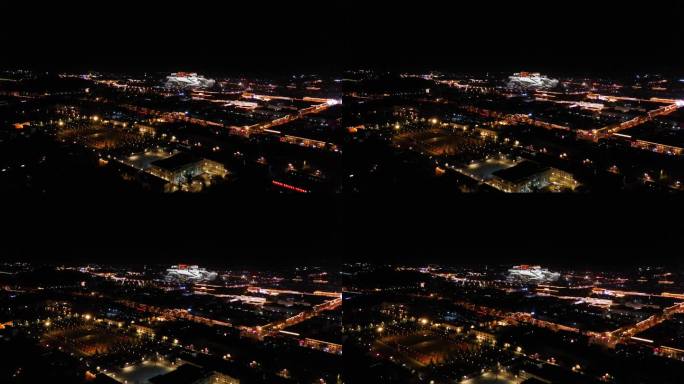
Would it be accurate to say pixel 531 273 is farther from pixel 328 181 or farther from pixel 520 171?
pixel 328 181

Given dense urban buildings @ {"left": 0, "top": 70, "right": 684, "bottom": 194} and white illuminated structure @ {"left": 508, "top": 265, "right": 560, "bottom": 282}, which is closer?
dense urban buildings @ {"left": 0, "top": 70, "right": 684, "bottom": 194}

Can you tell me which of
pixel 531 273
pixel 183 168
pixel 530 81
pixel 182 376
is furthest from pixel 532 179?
pixel 182 376

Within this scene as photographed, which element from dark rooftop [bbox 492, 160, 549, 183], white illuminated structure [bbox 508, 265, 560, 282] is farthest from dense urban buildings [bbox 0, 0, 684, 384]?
white illuminated structure [bbox 508, 265, 560, 282]

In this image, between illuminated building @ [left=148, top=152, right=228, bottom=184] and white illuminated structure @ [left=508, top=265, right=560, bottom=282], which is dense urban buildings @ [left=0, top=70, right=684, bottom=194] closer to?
illuminated building @ [left=148, top=152, right=228, bottom=184]

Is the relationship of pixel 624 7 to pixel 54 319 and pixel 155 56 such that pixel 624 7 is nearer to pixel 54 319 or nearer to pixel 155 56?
pixel 155 56

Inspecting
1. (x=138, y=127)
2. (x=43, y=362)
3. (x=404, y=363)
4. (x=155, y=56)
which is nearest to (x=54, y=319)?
(x=43, y=362)

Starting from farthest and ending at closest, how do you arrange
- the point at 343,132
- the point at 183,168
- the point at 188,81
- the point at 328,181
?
the point at 188,81 → the point at 343,132 → the point at 328,181 → the point at 183,168
